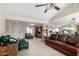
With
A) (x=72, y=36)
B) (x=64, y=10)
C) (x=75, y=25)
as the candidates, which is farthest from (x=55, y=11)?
(x=72, y=36)

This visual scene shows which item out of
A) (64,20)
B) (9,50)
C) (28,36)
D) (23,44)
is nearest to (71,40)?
(64,20)

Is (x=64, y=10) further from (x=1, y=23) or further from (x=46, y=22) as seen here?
(x=1, y=23)

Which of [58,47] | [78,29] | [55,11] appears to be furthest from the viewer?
[58,47]

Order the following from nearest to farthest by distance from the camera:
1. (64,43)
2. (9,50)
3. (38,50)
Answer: (9,50), (38,50), (64,43)

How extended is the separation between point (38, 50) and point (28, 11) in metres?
0.96

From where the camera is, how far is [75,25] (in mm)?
2295

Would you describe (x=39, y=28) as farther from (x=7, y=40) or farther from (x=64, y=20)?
(x=7, y=40)

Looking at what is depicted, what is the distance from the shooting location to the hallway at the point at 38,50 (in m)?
2.32

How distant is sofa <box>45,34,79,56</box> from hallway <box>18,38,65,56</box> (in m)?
0.15

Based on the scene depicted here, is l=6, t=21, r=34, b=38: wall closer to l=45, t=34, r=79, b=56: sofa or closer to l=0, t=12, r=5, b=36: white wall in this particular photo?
l=0, t=12, r=5, b=36: white wall

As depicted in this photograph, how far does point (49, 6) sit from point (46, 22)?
1.42 feet

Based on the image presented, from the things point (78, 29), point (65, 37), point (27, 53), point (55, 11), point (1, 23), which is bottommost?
point (27, 53)

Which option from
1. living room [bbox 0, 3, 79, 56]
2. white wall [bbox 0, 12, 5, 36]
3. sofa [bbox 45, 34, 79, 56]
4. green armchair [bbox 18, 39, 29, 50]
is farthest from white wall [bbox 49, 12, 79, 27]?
white wall [bbox 0, 12, 5, 36]

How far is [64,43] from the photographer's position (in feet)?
8.18
